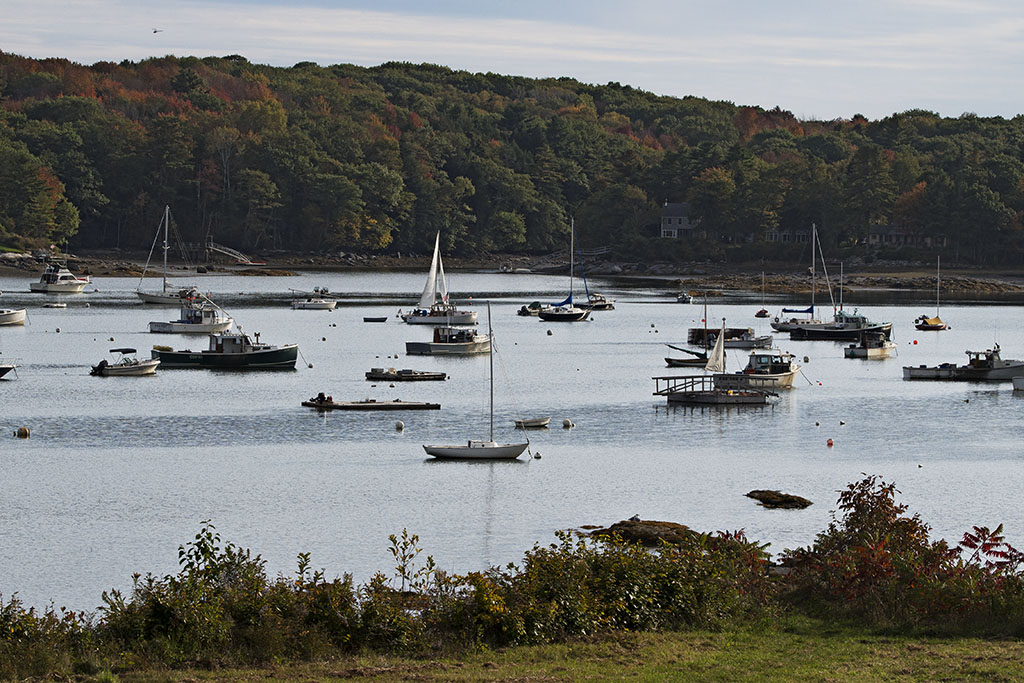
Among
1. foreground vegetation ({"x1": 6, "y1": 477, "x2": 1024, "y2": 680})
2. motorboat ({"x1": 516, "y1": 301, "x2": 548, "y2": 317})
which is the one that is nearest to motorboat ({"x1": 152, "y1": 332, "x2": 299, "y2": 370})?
motorboat ({"x1": 516, "y1": 301, "x2": 548, "y2": 317})

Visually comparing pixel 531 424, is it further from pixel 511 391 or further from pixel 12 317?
pixel 12 317

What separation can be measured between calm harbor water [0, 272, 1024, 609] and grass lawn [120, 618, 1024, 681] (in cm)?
1198

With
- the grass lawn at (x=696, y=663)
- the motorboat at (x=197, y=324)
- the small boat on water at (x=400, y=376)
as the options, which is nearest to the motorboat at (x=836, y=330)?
the small boat on water at (x=400, y=376)

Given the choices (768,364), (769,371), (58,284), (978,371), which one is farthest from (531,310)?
(769,371)

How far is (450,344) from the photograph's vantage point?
84.6m

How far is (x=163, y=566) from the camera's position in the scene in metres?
30.7

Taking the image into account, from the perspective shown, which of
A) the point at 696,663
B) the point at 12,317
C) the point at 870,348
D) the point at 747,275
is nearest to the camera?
the point at 696,663

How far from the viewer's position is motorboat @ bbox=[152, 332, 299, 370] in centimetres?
7569

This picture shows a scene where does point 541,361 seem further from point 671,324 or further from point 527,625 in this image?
point 527,625

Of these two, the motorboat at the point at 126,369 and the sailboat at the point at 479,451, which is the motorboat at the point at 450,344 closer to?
the motorboat at the point at 126,369

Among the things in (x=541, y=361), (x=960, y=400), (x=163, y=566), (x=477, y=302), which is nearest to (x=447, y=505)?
(x=163, y=566)

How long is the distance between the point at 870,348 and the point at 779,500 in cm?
5063

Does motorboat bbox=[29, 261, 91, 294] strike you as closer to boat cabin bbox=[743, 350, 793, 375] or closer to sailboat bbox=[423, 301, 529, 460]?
boat cabin bbox=[743, 350, 793, 375]

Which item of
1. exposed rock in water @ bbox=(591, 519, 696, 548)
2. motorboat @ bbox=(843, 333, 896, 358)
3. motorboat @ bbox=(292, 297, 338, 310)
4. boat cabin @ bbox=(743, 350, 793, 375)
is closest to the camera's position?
exposed rock in water @ bbox=(591, 519, 696, 548)
